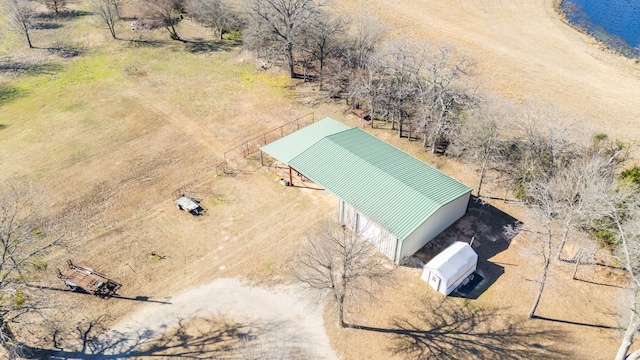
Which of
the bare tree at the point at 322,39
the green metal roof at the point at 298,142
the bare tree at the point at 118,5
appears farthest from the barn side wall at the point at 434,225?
the bare tree at the point at 118,5

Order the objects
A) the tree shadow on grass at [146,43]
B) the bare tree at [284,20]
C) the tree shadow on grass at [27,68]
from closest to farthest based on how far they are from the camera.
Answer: the bare tree at [284,20]
the tree shadow on grass at [27,68]
the tree shadow on grass at [146,43]

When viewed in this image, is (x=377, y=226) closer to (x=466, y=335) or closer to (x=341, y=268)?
(x=341, y=268)

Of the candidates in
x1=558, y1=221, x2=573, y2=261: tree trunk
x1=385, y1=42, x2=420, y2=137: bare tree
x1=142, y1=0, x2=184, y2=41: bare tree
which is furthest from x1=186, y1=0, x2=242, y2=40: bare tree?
x1=558, y1=221, x2=573, y2=261: tree trunk

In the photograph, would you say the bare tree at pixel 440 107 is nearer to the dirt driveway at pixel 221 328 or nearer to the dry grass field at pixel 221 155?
the dry grass field at pixel 221 155

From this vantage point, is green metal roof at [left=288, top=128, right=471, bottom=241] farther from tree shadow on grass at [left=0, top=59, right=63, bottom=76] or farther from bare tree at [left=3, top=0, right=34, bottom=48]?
bare tree at [left=3, top=0, right=34, bottom=48]

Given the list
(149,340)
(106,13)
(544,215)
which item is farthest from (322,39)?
(149,340)

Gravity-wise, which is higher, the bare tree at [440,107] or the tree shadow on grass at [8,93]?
the bare tree at [440,107]

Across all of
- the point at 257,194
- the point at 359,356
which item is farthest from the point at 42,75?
the point at 359,356
